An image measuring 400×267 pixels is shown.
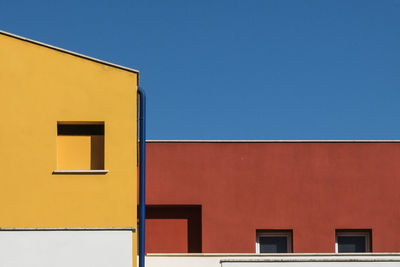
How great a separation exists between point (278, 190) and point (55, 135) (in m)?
6.64

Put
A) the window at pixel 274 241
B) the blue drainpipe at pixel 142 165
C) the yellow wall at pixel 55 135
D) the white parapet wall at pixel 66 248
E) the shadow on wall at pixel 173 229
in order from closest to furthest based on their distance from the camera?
the white parapet wall at pixel 66 248
the yellow wall at pixel 55 135
the blue drainpipe at pixel 142 165
the shadow on wall at pixel 173 229
the window at pixel 274 241

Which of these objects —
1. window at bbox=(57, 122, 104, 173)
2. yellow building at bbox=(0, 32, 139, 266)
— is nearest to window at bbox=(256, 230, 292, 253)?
yellow building at bbox=(0, 32, 139, 266)

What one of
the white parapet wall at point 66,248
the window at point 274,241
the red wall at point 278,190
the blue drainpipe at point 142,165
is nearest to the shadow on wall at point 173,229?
the red wall at point 278,190

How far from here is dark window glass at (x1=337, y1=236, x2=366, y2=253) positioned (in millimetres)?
23125

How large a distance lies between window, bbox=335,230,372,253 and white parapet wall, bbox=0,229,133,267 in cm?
818

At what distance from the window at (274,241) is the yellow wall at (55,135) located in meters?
5.16

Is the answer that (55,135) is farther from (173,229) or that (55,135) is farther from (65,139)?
(173,229)

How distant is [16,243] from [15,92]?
13.5ft

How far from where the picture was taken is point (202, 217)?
888 inches

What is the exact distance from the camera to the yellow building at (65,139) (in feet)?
61.5

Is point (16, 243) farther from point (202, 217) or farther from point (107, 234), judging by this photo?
point (202, 217)

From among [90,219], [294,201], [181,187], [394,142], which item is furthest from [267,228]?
[90,219]

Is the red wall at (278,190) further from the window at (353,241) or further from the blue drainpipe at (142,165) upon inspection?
the blue drainpipe at (142,165)

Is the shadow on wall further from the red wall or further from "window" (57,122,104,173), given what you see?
"window" (57,122,104,173)
